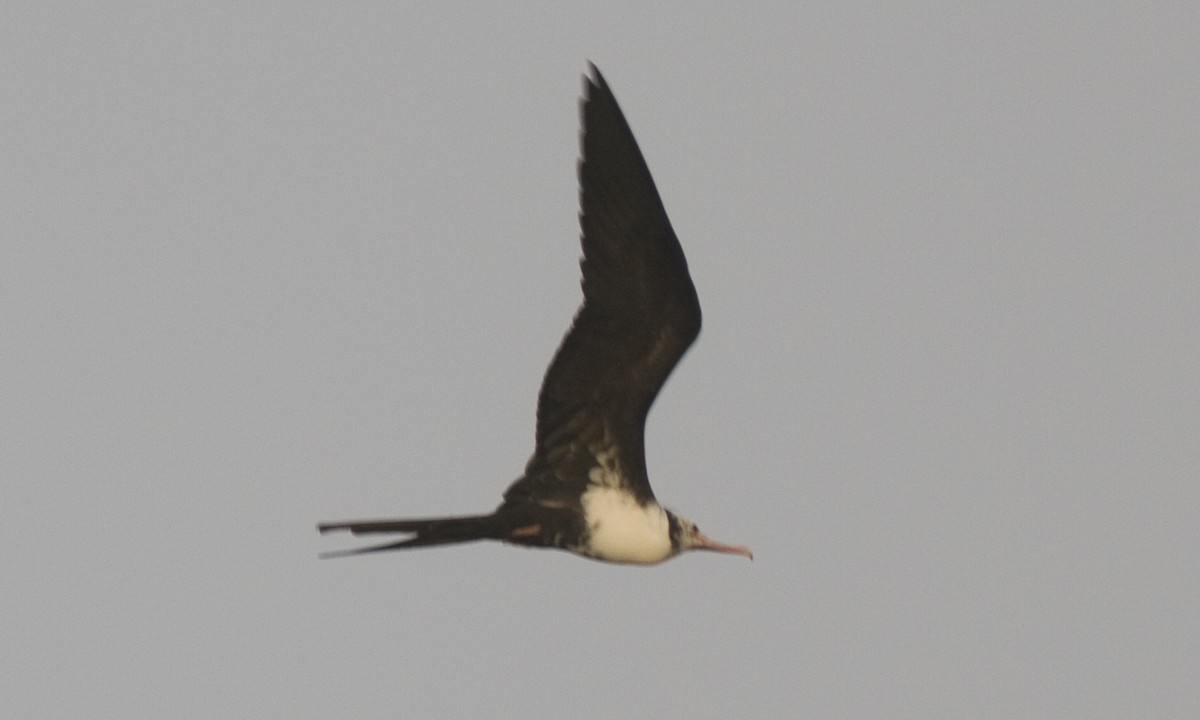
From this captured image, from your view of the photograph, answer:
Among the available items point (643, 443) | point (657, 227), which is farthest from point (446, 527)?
point (657, 227)

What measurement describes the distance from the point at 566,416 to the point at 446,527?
0.81 metres

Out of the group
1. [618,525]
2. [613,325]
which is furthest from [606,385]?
[618,525]

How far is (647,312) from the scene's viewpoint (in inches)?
377

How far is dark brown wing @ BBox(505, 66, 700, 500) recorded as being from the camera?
9.39 meters

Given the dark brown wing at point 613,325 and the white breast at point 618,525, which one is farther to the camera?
the white breast at point 618,525

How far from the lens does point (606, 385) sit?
972 centimetres

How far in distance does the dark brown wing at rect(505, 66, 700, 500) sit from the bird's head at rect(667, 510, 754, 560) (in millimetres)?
230

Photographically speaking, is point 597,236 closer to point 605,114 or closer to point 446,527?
point 605,114

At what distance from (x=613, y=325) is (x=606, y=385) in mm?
326

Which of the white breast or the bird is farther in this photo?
the white breast

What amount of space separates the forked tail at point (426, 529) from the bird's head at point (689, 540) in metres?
0.96

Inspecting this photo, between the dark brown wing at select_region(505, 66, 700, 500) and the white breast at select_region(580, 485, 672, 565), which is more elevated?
the dark brown wing at select_region(505, 66, 700, 500)

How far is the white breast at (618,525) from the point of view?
9.87 m

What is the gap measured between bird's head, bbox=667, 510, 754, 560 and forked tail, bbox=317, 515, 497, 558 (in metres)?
0.96
